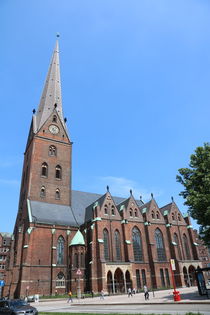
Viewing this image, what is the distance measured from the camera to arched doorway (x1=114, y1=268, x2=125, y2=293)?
36.6 metres

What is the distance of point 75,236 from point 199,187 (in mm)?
22798

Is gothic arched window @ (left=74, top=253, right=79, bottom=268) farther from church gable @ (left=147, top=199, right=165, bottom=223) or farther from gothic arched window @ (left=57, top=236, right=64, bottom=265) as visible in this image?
church gable @ (left=147, top=199, right=165, bottom=223)

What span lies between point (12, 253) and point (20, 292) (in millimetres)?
8235

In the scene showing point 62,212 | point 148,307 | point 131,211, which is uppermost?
point 62,212

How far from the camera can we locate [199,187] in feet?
78.6

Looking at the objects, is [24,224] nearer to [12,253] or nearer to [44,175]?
[12,253]

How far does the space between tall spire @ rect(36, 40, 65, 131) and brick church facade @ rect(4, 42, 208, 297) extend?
0.35m

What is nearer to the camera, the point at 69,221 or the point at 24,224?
the point at 24,224

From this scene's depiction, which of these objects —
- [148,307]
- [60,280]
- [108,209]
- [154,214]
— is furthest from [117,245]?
[148,307]

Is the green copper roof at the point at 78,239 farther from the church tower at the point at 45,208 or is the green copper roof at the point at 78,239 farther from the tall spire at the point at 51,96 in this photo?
the tall spire at the point at 51,96

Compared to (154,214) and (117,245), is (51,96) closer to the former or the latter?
(154,214)

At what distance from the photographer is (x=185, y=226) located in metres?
48.9

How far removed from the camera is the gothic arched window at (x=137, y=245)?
137 feet

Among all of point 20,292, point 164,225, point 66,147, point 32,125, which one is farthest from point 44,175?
point 164,225
